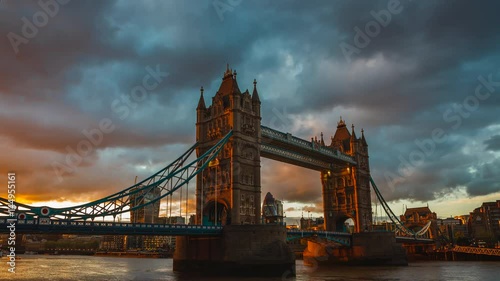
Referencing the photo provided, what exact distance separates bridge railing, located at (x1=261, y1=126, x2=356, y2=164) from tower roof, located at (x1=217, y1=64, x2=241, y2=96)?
8.95m

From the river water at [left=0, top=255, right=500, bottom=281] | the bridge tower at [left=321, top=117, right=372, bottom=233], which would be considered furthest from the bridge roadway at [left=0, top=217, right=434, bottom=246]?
the bridge tower at [left=321, top=117, right=372, bottom=233]

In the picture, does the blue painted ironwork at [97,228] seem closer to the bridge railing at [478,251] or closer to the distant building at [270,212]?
the distant building at [270,212]

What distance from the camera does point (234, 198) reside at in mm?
62344

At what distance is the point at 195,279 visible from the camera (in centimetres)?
4981

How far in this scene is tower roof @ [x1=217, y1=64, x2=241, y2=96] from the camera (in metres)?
66.6

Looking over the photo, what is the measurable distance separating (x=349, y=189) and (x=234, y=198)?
4204 centimetres

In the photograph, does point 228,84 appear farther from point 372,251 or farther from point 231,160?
point 372,251

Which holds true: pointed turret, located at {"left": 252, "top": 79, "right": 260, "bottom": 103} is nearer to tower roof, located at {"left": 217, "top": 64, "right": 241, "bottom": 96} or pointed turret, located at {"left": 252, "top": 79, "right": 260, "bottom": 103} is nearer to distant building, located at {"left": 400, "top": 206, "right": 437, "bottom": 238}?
tower roof, located at {"left": 217, "top": 64, "right": 241, "bottom": 96}

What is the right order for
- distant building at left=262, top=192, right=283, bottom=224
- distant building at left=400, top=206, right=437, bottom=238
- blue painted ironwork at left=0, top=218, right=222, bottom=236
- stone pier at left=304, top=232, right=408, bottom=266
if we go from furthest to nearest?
1. distant building at left=400, top=206, right=437, bottom=238
2. stone pier at left=304, top=232, right=408, bottom=266
3. distant building at left=262, top=192, right=283, bottom=224
4. blue painted ironwork at left=0, top=218, right=222, bottom=236

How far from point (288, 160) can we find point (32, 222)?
4726 centimetres

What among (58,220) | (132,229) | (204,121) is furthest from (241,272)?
(204,121)

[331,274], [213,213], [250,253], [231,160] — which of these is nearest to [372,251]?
[331,274]

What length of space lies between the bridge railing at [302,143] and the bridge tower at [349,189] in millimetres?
3432

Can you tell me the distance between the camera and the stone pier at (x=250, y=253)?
53.2 metres
